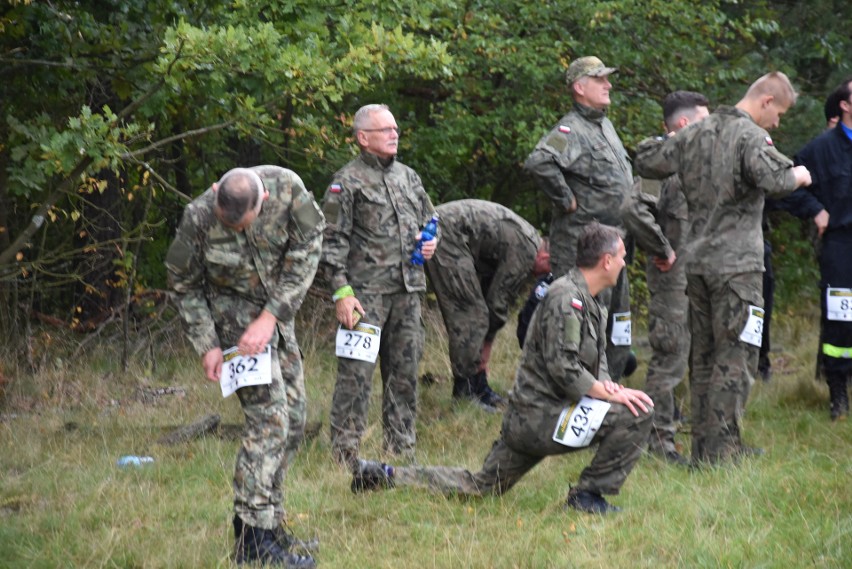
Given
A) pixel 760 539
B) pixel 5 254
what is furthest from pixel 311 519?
pixel 5 254

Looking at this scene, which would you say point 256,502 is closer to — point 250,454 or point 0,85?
point 250,454

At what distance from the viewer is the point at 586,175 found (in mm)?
8070

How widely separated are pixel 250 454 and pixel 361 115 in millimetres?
2768

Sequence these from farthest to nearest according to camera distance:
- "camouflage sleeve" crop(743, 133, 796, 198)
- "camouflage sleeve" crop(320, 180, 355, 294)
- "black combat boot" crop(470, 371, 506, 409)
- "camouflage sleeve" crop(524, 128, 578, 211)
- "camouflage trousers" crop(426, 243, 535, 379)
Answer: "black combat boot" crop(470, 371, 506, 409), "camouflage trousers" crop(426, 243, 535, 379), "camouflage sleeve" crop(524, 128, 578, 211), "camouflage sleeve" crop(320, 180, 355, 294), "camouflage sleeve" crop(743, 133, 796, 198)

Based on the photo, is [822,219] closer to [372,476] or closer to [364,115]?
[364,115]

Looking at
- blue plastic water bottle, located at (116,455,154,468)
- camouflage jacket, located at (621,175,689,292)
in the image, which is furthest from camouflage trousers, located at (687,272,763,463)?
blue plastic water bottle, located at (116,455,154,468)

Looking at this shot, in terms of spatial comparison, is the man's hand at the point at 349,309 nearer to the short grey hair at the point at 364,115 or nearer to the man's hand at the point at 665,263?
the short grey hair at the point at 364,115

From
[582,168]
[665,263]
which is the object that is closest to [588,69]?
[582,168]

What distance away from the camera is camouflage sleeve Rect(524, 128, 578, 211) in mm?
7980

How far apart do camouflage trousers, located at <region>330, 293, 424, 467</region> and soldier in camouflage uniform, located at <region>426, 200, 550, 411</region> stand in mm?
1492

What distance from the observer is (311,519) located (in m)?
6.05

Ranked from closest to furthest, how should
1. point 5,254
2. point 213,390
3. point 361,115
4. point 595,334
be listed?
point 595,334
point 361,115
point 5,254
point 213,390

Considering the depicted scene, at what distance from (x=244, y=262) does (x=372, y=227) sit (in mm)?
1993

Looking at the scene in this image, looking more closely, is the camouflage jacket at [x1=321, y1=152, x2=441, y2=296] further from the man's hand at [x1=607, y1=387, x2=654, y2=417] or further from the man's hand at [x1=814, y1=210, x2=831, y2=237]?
the man's hand at [x1=814, y1=210, x2=831, y2=237]
